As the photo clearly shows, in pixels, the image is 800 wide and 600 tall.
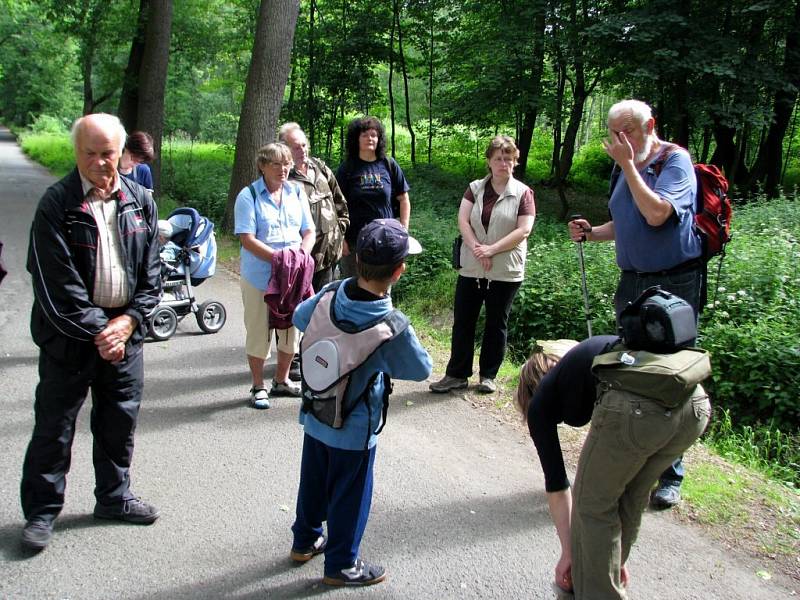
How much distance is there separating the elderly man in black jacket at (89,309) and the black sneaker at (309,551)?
1.00 meters

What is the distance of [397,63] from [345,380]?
21028mm

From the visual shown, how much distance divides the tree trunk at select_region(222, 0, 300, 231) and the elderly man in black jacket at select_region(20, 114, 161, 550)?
8.64m

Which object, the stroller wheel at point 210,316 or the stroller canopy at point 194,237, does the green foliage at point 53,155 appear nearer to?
the stroller canopy at point 194,237

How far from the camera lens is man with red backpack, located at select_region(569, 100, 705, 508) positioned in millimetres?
3584

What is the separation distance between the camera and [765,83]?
1296 centimetres

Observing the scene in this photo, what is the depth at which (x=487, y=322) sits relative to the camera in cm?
554

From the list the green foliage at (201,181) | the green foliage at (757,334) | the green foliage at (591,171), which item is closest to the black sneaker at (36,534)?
the green foliage at (757,334)

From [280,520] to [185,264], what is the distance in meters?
3.98

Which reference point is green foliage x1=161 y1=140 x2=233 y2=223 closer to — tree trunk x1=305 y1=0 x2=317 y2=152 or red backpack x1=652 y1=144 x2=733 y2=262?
tree trunk x1=305 y1=0 x2=317 y2=152

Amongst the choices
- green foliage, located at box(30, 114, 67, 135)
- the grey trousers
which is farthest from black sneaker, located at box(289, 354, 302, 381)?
green foliage, located at box(30, 114, 67, 135)

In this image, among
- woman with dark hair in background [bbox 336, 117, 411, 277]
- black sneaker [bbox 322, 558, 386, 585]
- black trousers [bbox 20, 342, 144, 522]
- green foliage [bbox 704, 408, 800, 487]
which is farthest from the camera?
woman with dark hair in background [bbox 336, 117, 411, 277]

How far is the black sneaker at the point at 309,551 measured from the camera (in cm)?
323

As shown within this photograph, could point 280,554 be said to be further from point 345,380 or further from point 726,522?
point 726,522

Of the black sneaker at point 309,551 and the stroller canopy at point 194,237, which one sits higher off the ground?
the stroller canopy at point 194,237
